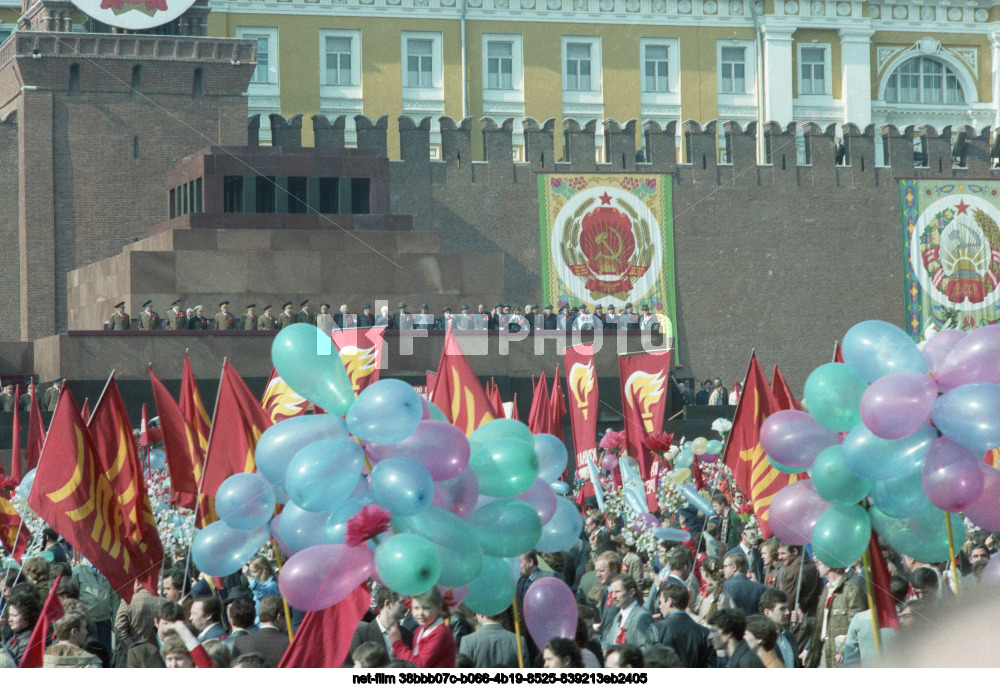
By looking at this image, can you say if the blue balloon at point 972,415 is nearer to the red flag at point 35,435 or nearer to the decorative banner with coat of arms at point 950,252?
the red flag at point 35,435

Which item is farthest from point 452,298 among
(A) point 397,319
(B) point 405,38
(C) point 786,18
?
(C) point 786,18

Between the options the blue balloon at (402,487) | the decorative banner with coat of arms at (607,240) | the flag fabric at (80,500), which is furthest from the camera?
the decorative banner with coat of arms at (607,240)

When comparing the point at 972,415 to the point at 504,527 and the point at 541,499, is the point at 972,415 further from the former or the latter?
the point at 504,527

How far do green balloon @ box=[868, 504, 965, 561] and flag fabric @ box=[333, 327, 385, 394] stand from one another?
12.9 ft

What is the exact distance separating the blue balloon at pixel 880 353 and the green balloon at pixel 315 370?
202cm

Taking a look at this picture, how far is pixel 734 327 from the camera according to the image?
30.4 metres

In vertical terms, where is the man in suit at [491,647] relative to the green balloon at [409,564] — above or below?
below

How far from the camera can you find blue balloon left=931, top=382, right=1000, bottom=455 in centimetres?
587

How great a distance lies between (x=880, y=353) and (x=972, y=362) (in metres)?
0.35

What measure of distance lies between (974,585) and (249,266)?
1840 cm

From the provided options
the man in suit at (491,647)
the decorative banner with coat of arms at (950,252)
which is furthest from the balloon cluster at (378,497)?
the decorative banner with coat of arms at (950,252)

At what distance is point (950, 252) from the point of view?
101ft

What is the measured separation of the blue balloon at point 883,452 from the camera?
20.0ft
